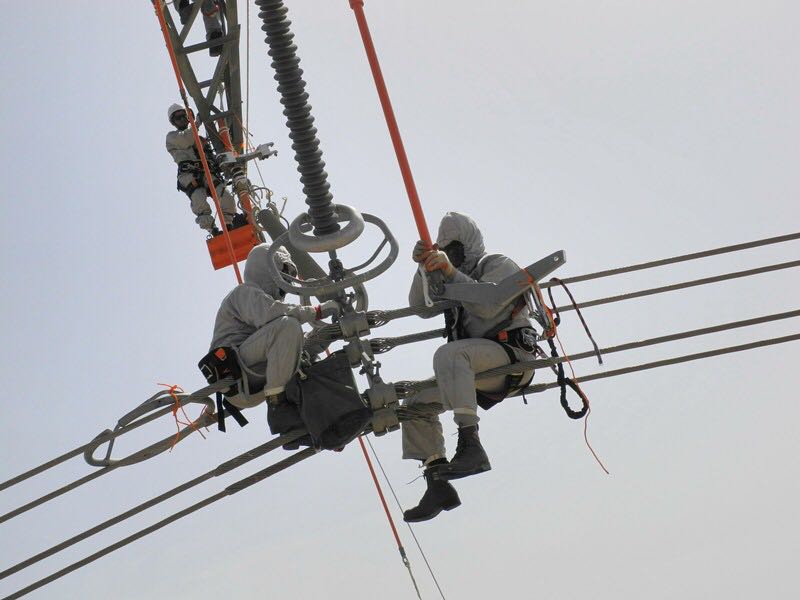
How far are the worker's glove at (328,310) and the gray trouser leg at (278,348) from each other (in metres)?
0.15

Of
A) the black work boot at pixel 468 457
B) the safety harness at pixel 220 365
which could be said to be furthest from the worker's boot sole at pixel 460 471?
the safety harness at pixel 220 365

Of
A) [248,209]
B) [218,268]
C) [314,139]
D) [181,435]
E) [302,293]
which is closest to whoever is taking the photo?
[314,139]

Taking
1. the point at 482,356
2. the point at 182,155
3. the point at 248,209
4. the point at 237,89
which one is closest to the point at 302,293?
the point at 482,356

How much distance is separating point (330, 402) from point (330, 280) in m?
0.69

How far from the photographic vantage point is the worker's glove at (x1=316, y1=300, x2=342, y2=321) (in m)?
7.82

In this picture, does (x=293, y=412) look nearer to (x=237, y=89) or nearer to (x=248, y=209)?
(x=248, y=209)

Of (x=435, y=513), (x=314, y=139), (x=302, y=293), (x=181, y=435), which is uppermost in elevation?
(x=314, y=139)

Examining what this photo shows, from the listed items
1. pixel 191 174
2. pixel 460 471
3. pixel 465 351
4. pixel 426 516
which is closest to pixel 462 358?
pixel 465 351

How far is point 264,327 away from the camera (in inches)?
310

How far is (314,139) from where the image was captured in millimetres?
6852

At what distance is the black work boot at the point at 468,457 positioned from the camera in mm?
7590

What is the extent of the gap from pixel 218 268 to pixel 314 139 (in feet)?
21.8

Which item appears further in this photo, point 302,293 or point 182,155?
point 182,155

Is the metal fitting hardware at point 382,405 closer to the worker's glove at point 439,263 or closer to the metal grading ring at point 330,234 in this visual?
the worker's glove at point 439,263
